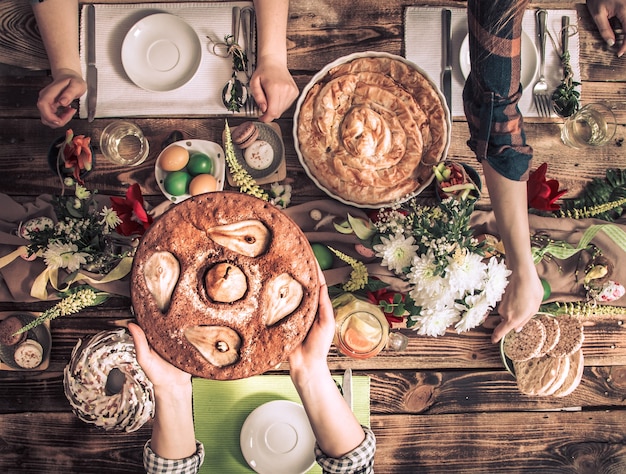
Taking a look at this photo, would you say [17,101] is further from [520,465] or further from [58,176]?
[520,465]

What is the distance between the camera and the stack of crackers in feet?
4.35

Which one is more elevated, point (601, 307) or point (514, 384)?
point (601, 307)

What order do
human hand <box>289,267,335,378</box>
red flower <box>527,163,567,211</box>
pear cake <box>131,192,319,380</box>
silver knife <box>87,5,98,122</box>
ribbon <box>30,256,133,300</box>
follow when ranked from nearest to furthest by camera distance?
pear cake <box>131,192,319,380</box>
human hand <box>289,267,335,378</box>
ribbon <box>30,256,133,300</box>
red flower <box>527,163,567,211</box>
silver knife <box>87,5,98,122</box>

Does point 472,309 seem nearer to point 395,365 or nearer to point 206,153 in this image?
point 395,365

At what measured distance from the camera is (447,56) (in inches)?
55.5

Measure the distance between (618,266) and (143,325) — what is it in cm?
122

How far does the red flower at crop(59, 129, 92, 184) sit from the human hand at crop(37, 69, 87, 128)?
55 millimetres

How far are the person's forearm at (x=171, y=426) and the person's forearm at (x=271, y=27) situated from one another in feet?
3.03

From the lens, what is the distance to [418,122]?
4.33 ft

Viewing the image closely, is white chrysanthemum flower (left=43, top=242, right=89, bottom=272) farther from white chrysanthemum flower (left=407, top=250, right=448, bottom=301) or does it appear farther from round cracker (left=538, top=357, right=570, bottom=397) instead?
round cracker (left=538, top=357, right=570, bottom=397)

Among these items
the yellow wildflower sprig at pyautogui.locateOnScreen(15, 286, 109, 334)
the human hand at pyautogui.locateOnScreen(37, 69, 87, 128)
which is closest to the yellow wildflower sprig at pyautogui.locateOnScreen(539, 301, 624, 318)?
the yellow wildflower sprig at pyautogui.locateOnScreen(15, 286, 109, 334)

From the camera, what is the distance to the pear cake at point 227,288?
92cm

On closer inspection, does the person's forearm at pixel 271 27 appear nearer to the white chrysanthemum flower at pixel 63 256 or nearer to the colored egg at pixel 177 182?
the colored egg at pixel 177 182

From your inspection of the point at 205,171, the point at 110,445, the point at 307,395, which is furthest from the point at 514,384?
the point at 110,445
